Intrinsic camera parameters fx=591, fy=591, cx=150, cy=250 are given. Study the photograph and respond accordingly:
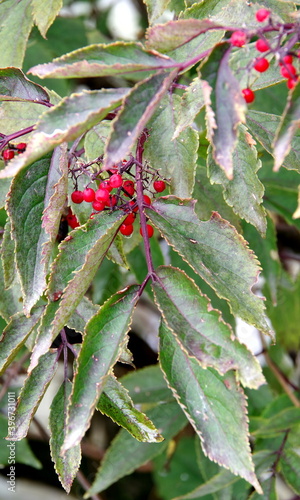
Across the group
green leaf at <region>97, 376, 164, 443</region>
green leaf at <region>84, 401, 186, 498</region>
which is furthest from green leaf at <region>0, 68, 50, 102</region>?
green leaf at <region>84, 401, 186, 498</region>

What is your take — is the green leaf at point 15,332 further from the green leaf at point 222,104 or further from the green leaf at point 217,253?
the green leaf at point 222,104

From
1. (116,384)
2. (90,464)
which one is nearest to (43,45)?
(116,384)

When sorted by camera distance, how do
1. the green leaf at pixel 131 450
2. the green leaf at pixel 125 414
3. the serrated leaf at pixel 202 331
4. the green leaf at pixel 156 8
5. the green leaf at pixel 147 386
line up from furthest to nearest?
the green leaf at pixel 147 386
the green leaf at pixel 131 450
the green leaf at pixel 156 8
the green leaf at pixel 125 414
the serrated leaf at pixel 202 331

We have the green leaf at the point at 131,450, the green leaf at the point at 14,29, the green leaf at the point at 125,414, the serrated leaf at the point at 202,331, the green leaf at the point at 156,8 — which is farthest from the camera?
the green leaf at the point at 131,450

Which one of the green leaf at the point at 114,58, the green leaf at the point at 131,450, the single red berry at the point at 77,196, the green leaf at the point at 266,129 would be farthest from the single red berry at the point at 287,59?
the green leaf at the point at 131,450

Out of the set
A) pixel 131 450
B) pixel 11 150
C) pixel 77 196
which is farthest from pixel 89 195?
pixel 131 450
